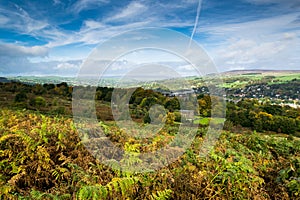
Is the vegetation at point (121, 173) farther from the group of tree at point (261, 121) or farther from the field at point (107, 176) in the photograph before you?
the group of tree at point (261, 121)

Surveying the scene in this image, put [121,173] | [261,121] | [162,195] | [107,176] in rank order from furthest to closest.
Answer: [261,121] < [121,173] < [107,176] < [162,195]

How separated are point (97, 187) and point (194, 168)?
2069 millimetres

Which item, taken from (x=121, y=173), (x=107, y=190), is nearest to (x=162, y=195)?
(x=107, y=190)

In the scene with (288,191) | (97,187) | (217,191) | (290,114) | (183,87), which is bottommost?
(290,114)

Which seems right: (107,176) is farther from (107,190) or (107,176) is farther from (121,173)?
(107,190)

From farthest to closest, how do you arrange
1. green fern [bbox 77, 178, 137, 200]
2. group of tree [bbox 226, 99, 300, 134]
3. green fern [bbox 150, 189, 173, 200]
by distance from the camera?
group of tree [bbox 226, 99, 300, 134] → green fern [bbox 150, 189, 173, 200] → green fern [bbox 77, 178, 137, 200]

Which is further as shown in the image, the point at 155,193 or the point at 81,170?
the point at 81,170

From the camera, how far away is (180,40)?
22.6ft

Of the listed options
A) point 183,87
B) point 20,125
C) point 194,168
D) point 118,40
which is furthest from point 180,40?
point 20,125

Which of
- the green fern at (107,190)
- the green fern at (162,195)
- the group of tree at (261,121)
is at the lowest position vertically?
the group of tree at (261,121)

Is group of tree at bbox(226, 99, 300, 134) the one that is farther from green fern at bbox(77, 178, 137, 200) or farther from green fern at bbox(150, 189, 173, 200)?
green fern at bbox(77, 178, 137, 200)

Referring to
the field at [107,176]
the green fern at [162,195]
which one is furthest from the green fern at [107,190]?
the green fern at [162,195]

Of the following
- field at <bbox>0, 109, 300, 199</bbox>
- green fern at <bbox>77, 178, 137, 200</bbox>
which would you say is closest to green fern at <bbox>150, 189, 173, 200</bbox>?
field at <bbox>0, 109, 300, 199</bbox>

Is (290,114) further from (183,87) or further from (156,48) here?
(156,48)
